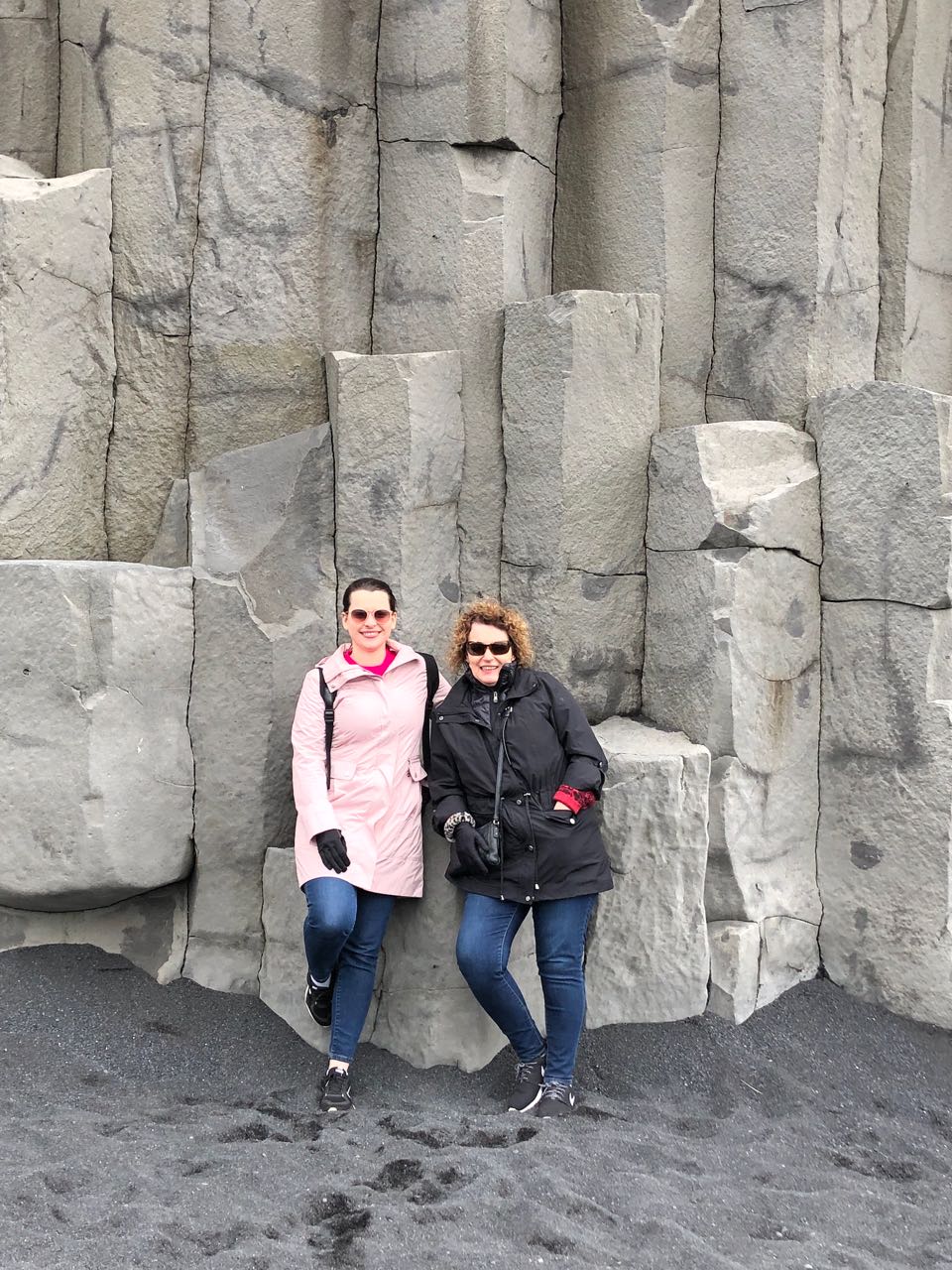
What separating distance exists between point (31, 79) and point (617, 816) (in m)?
3.81

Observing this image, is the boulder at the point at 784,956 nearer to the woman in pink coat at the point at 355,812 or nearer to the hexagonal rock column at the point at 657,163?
the woman in pink coat at the point at 355,812

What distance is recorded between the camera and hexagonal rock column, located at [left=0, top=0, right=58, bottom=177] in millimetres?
4844

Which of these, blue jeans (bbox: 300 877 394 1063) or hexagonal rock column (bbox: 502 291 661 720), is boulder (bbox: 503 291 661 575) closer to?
hexagonal rock column (bbox: 502 291 661 720)

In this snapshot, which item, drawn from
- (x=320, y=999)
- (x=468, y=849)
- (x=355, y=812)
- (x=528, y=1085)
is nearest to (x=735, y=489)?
(x=468, y=849)

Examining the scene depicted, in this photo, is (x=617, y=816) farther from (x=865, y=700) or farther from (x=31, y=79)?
(x=31, y=79)

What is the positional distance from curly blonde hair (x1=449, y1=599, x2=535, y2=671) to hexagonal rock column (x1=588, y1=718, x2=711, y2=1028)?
1.84 feet

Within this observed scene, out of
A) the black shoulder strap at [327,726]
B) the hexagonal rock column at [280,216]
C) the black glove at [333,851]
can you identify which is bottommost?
the black glove at [333,851]

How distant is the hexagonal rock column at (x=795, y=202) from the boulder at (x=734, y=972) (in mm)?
1997

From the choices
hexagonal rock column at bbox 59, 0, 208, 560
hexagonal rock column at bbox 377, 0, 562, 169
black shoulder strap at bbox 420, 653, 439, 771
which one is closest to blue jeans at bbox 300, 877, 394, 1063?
black shoulder strap at bbox 420, 653, 439, 771

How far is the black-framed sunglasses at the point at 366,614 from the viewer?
3822mm

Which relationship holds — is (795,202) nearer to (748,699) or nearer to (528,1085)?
(748,699)

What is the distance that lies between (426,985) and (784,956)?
1342 mm

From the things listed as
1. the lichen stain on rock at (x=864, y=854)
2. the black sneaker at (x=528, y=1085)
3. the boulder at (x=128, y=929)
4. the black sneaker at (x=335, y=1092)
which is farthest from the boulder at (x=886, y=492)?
the boulder at (x=128, y=929)

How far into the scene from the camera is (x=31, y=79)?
15.9 ft
